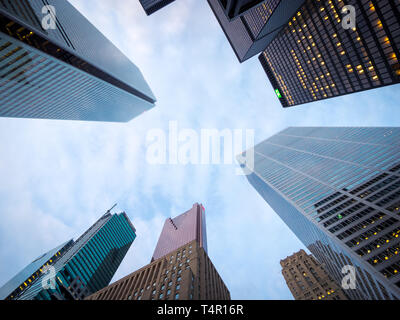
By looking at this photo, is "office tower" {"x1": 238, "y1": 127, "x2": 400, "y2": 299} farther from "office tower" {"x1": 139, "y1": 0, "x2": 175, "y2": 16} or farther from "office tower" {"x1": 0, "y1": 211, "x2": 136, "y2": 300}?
"office tower" {"x1": 139, "y1": 0, "x2": 175, "y2": 16}

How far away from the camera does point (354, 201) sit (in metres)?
62.6

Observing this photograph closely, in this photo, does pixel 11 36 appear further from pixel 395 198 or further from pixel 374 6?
pixel 395 198

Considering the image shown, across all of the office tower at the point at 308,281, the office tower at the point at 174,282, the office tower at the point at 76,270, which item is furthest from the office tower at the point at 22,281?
the office tower at the point at 308,281

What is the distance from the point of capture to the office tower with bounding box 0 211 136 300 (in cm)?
8706

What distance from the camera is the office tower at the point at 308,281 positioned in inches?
3110

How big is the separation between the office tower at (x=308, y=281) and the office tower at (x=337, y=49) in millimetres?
81182

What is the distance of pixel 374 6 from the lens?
2201 inches

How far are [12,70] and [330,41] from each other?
103 metres

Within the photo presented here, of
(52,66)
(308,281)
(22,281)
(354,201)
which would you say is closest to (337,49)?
(354,201)

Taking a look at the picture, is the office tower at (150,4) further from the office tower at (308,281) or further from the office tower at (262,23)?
the office tower at (308,281)

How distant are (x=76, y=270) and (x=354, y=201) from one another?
4970 inches

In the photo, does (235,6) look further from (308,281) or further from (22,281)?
(22,281)
